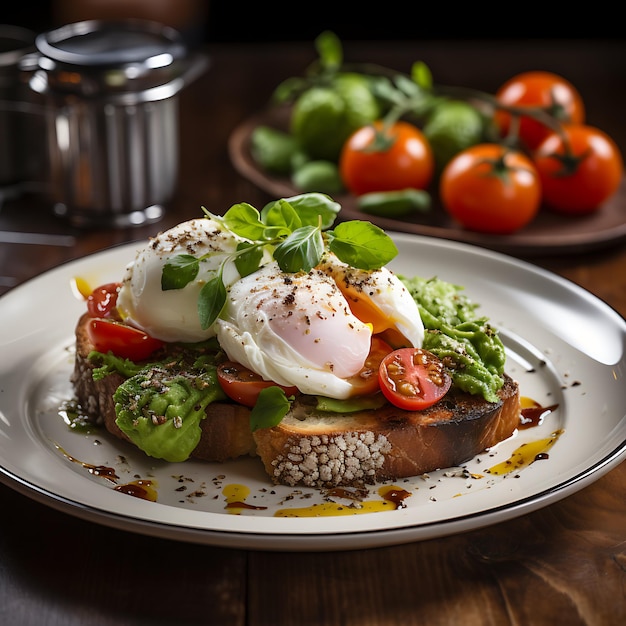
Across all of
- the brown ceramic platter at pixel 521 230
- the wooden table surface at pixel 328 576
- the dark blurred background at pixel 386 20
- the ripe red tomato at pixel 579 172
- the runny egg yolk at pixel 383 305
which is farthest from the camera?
the dark blurred background at pixel 386 20

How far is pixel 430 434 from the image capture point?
272 centimetres

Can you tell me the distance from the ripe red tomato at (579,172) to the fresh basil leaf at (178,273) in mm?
2505

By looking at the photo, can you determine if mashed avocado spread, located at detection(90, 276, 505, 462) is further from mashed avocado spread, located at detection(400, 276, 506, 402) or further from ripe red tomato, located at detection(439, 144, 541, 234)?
ripe red tomato, located at detection(439, 144, 541, 234)

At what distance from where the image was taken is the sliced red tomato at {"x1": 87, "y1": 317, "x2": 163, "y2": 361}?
2979 millimetres

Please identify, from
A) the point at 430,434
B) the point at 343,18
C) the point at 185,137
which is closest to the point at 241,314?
the point at 430,434

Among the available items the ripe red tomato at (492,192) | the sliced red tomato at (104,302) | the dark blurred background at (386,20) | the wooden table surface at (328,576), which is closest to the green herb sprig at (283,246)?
the sliced red tomato at (104,302)

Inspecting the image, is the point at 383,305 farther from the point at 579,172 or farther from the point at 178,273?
the point at 579,172

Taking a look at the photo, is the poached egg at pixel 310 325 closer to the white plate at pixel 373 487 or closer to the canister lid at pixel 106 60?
the white plate at pixel 373 487

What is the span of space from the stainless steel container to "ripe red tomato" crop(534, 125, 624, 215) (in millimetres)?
1931

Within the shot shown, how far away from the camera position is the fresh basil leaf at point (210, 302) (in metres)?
2.79

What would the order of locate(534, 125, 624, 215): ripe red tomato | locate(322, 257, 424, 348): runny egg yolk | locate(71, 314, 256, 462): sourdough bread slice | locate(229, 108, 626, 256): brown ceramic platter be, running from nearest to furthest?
locate(71, 314, 256, 462): sourdough bread slice → locate(322, 257, 424, 348): runny egg yolk → locate(229, 108, 626, 256): brown ceramic platter → locate(534, 125, 624, 215): ripe red tomato

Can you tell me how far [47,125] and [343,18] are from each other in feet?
14.7

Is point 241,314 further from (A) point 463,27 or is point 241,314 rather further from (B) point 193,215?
(A) point 463,27

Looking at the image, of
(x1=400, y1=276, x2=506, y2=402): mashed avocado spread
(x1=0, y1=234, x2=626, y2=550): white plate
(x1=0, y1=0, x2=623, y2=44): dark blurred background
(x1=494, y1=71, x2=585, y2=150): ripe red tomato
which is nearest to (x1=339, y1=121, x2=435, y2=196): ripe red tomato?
Result: (x1=494, y1=71, x2=585, y2=150): ripe red tomato
